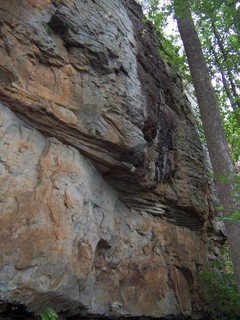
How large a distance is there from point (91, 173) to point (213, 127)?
11.9ft

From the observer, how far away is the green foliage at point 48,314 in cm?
542

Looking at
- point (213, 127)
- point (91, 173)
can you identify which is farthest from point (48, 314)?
point (213, 127)

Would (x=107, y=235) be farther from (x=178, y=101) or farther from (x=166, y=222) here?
(x=178, y=101)

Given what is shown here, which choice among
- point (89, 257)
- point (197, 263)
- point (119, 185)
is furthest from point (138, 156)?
point (197, 263)

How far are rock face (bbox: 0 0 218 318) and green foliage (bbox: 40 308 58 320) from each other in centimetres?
11

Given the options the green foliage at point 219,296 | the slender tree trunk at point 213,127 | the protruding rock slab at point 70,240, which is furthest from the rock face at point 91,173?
the slender tree trunk at point 213,127

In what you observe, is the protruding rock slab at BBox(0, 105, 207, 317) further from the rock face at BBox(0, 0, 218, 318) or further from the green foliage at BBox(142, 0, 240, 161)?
the green foliage at BBox(142, 0, 240, 161)

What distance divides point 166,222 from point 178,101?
3977 millimetres

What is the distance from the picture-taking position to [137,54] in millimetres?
8898

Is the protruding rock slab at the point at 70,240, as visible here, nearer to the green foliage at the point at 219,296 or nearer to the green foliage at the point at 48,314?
the green foliage at the point at 48,314

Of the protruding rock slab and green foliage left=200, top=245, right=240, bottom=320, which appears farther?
green foliage left=200, top=245, right=240, bottom=320

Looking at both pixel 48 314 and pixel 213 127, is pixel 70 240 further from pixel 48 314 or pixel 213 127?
pixel 213 127

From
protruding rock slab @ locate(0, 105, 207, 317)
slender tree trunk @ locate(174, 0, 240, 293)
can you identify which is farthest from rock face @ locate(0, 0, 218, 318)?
slender tree trunk @ locate(174, 0, 240, 293)

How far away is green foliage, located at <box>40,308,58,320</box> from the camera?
5.42 meters
